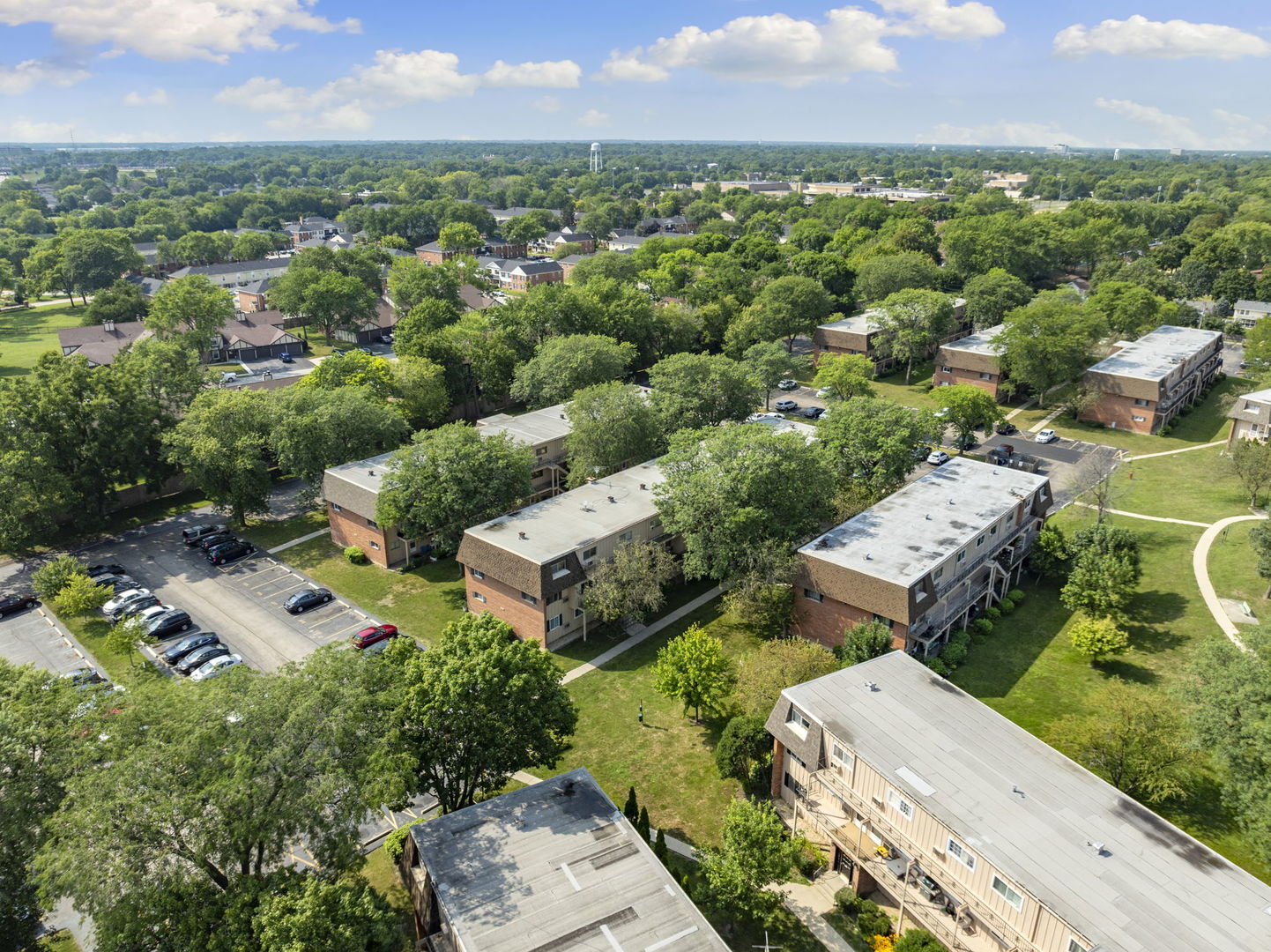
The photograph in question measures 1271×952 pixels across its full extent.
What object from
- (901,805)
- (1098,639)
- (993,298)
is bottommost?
(1098,639)

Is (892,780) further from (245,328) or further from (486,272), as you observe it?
(486,272)

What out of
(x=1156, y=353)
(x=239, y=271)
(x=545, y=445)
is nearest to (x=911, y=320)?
(x=1156, y=353)

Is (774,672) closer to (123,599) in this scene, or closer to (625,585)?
(625,585)

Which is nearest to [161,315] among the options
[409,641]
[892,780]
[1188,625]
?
[409,641]

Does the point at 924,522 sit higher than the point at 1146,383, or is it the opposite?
the point at 1146,383

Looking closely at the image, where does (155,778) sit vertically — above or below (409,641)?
above

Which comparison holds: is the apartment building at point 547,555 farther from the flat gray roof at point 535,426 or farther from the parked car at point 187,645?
the parked car at point 187,645

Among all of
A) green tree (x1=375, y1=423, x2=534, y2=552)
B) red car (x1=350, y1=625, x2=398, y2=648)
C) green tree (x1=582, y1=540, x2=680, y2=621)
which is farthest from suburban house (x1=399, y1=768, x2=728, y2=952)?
green tree (x1=375, y1=423, x2=534, y2=552)
